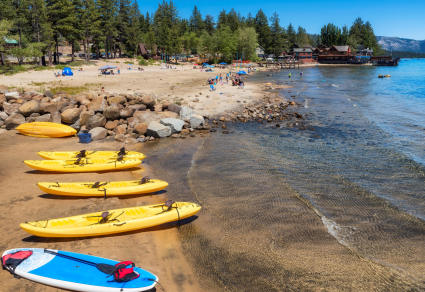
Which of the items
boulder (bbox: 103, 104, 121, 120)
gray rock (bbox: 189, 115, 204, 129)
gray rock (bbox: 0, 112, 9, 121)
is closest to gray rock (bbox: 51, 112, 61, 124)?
gray rock (bbox: 0, 112, 9, 121)

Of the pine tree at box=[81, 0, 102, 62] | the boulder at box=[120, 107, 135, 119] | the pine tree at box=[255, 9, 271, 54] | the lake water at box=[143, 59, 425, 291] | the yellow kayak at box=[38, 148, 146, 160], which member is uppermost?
the pine tree at box=[255, 9, 271, 54]

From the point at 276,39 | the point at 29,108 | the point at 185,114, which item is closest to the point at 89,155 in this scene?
the point at 185,114

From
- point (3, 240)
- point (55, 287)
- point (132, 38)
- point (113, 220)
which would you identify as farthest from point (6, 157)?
point (132, 38)

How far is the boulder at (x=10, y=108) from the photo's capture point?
22.0 meters

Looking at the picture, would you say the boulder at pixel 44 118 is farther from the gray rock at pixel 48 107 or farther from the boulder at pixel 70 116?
the boulder at pixel 70 116

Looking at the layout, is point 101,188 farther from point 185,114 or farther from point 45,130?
point 185,114

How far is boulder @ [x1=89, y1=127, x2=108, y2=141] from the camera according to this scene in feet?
61.5

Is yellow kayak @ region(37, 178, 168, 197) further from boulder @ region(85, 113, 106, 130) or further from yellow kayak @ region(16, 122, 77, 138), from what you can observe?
boulder @ region(85, 113, 106, 130)

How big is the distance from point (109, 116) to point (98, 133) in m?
2.53

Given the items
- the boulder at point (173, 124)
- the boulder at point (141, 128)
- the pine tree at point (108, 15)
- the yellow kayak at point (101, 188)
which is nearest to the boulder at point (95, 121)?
the boulder at point (141, 128)

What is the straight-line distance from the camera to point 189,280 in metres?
7.10

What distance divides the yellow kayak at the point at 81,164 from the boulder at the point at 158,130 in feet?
18.2

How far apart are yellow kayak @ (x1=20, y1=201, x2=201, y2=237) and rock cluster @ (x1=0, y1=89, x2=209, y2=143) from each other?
10.4 metres

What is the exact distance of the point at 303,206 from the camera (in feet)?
35.0
